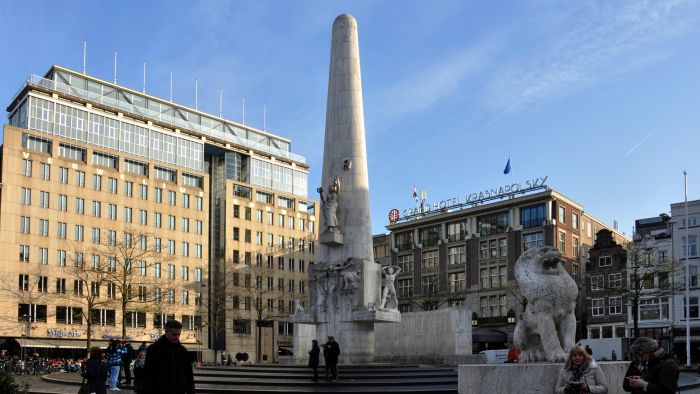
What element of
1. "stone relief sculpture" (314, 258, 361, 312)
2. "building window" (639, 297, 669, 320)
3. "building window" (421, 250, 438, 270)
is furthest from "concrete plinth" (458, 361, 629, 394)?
"building window" (421, 250, 438, 270)

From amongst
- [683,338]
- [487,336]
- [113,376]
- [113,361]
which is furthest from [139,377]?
[487,336]

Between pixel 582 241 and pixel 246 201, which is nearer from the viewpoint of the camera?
pixel 582 241

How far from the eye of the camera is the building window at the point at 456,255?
8912cm

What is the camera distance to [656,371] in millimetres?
8648

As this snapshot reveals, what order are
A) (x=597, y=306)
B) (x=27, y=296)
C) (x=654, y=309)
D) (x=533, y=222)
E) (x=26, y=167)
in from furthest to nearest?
(x=533, y=222)
(x=597, y=306)
(x=26, y=167)
(x=27, y=296)
(x=654, y=309)

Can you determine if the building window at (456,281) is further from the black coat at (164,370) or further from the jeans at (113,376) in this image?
the black coat at (164,370)

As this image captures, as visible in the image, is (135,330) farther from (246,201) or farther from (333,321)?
(333,321)

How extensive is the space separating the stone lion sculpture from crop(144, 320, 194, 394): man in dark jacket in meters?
8.82

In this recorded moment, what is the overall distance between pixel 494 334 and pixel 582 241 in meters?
17.4

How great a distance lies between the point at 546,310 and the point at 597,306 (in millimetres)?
65794

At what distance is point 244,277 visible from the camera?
92938 millimetres

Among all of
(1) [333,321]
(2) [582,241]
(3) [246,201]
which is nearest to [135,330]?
(3) [246,201]

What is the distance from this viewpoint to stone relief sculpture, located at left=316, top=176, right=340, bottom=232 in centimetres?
3259

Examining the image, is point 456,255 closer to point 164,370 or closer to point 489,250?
point 489,250
